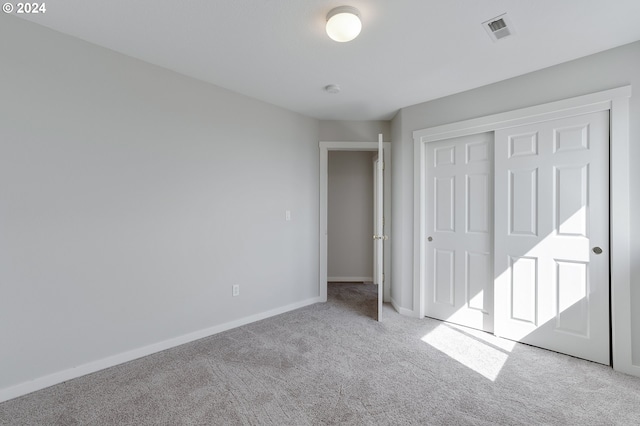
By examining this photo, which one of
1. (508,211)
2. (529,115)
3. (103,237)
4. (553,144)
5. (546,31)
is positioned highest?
(546,31)

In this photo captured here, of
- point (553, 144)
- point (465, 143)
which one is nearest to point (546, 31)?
point (553, 144)

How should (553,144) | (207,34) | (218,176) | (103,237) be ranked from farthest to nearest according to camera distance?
(218,176) → (553,144) → (103,237) → (207,34)

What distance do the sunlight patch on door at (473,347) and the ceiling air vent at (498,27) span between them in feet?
7.99

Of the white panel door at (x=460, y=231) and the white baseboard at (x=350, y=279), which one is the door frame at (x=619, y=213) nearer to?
the white panel door at (x=460, y=231)

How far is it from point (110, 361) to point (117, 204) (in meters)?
1.21

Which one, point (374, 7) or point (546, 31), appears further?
point (546, 31)

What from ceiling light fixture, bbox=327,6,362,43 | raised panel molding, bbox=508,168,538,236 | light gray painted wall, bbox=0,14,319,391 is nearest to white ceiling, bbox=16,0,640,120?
ceiling light fixture, bbox=327,6,362,43

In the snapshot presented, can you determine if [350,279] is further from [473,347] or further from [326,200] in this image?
[473,347]

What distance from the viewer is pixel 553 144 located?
2.50 m

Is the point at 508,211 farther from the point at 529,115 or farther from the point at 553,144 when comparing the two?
the point at 529,115

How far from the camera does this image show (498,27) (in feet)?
6.41

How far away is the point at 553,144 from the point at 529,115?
0.33m

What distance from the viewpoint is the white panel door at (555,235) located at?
2.31 m

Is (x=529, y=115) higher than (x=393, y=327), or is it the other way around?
(x=529, y=115)
